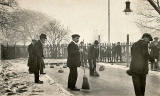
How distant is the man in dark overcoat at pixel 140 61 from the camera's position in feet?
32.1

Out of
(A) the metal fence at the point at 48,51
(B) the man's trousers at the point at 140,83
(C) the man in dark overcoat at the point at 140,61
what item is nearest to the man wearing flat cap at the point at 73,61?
(C) the man in dark overcoat at the point at 140,61

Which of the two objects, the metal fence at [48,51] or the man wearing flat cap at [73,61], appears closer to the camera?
the man wearing flat cap at [73,61]

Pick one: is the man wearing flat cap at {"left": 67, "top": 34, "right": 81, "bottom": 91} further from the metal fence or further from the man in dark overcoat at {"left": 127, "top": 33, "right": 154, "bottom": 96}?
the metal fence

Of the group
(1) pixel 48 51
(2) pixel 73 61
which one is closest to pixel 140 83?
(2) pixel 73 61

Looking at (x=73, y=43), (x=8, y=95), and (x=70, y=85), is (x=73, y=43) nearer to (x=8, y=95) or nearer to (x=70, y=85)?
(x=70, y=85)

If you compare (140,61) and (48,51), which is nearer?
(140,61)

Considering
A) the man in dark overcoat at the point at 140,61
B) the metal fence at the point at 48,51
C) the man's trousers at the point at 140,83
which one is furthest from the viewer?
the metal fence at the point at 48,51

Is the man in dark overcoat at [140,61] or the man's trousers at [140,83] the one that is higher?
the man in dark overcoat at [140,61]

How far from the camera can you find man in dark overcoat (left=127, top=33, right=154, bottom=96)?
9781 mm

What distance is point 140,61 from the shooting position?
9.88 meters

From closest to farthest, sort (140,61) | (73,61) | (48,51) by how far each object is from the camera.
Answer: (140,61) → (73,61) → (48,51)

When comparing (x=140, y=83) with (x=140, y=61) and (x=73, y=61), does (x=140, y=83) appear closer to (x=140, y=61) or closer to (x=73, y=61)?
(x=140, y=61)

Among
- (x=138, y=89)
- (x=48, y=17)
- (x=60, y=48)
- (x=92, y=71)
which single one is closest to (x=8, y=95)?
(x=138, y=89)

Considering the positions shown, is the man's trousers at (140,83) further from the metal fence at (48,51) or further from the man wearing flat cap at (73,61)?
the metal fence at (48,51)
